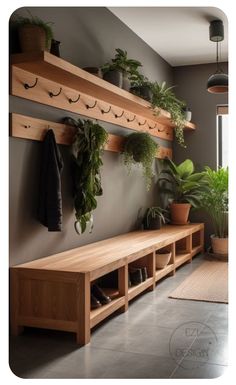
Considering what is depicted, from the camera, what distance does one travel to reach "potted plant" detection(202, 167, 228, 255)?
606 cm

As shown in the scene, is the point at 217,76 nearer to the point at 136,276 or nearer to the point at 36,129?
the point at 136,276

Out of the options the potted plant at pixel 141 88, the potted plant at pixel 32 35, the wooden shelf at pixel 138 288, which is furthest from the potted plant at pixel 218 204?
the potted plant at pixel 32 35

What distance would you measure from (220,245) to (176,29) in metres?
2.75

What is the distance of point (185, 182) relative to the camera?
20.8 feet

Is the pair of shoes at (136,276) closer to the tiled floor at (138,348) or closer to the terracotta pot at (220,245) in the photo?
the tiled floor at (138,348)

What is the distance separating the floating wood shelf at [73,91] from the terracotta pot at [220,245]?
1.82m

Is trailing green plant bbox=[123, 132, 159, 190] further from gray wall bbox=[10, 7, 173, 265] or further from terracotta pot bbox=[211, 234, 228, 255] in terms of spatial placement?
terracotta pot bbox=[211, 234, 228, 255]

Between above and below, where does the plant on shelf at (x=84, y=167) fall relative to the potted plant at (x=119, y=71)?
below

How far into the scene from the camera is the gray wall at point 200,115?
6742 mm

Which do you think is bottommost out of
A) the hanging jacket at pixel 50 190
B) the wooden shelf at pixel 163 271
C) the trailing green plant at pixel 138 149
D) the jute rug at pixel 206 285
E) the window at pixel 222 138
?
the jute rug at pixel 206 285

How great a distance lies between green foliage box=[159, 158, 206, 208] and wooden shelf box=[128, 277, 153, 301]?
7.10ft

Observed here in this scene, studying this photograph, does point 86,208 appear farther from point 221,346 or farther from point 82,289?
point 221,346
